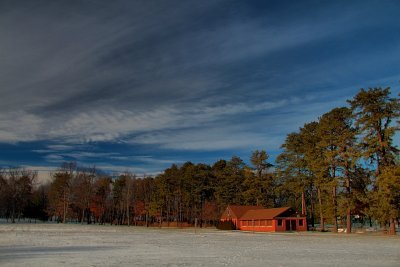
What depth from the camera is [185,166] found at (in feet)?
308

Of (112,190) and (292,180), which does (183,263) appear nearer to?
(292,180)

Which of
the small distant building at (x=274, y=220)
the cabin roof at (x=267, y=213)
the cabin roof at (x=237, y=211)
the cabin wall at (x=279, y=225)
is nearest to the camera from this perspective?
the cabin wall at (x=279, y=225)

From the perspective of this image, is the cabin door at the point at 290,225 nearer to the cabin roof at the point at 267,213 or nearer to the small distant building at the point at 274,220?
the small distant building at the point at 274,220

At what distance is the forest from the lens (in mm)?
43469

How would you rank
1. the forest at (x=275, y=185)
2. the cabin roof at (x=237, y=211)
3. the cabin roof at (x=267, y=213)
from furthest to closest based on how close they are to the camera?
1. the cabin roof at (x=237, y=211)
2. the cabin roof at (x=267, y=213)
3. the forest at (x=275, y=185)

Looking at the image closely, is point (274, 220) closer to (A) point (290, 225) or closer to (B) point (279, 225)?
(B) point (279, 225)

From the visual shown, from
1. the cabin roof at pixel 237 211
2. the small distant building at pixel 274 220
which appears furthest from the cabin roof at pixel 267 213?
the cabin roof at pixel 237 211

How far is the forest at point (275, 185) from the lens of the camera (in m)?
43.5

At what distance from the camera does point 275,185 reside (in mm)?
76938

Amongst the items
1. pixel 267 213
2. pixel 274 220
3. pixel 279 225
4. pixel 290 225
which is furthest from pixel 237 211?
pixel 290 225

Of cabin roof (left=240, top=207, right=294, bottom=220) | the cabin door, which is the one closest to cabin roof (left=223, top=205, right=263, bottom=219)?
cabin roof (left=240, top=207, right=294, bottom=220)

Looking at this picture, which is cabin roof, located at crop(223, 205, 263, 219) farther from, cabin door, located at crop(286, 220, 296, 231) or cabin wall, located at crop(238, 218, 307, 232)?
cabin door, located at crop(286, 220, 296, 231)

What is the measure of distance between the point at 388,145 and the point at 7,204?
8839 centimetres

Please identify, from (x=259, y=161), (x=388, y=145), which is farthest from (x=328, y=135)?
(x=259, y=161)
